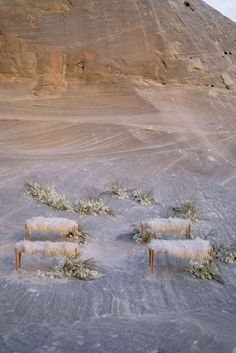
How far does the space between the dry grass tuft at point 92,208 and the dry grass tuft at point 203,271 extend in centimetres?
291

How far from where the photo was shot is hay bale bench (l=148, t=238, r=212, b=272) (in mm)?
6055

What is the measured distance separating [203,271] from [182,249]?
388mm

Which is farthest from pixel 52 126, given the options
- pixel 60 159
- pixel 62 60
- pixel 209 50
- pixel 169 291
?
pixel 169 291

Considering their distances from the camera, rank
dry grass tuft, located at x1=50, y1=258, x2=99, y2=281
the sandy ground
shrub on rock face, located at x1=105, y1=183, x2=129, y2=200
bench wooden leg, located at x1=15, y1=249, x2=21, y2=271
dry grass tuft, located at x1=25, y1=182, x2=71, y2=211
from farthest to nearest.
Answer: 1. shrub on rock face, located at x1=105, y1=183, x2=129, y2=200
2. dry grass tuft, located at x1=25, y1=182, x2=71, y2=211
3. bench wooden leg, located at x1=15, y1=249, x2=21, y2=271
4. dry grass tuft, located at x1=50, y1=258, x2=99, y2=281
5. the sandy ground

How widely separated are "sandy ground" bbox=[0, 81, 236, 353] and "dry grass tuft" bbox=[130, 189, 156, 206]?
0.58 feet

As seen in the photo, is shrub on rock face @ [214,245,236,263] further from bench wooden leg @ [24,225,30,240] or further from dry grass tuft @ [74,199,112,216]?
bench wooden leg @ [24,225,30,240]

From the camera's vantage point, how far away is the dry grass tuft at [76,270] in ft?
18.9

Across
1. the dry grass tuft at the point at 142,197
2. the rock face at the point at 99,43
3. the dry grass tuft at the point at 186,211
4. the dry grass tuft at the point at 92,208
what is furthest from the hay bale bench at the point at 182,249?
the rock face at the point at 99,43

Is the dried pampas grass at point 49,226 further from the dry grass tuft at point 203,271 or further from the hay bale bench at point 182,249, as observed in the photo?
the dry grass tuft at point 203,271

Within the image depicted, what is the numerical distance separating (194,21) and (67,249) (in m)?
9.61

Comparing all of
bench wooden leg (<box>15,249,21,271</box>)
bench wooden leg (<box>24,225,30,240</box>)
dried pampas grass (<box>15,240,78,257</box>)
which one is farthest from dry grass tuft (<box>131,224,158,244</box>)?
bench wooden leg (<box>15,249,21,271</box>)

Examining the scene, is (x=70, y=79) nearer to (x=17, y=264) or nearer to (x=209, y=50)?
(x=209, y=50)

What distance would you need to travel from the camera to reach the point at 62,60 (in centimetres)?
1164

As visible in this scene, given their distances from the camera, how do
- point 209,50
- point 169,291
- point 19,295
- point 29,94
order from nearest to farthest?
point 19,295 < point 169,291 < point 29,94 < point 209,50
